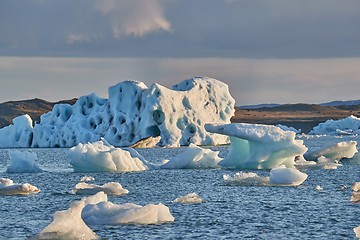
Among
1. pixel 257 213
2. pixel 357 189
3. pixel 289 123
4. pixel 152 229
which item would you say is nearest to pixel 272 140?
pixel 357 189

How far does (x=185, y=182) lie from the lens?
33375 mm

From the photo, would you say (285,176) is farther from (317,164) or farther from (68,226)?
(68,226)

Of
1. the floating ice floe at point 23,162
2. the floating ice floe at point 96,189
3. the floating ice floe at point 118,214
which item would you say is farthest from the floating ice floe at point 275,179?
the floating ice floe at point 23,162

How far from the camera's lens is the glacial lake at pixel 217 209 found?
18891 millimetres

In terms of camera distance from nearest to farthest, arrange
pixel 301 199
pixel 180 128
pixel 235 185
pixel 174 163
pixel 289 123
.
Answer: pixel 301 199 < pixel 235 185 < pixel 174 163 < pixel 180 128 < pixel 289 123

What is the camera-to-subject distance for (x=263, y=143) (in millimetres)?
33719

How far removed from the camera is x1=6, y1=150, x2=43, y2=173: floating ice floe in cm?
3909

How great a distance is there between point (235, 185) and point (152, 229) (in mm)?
11008

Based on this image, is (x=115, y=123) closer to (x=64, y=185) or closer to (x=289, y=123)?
(x=64, y=185)

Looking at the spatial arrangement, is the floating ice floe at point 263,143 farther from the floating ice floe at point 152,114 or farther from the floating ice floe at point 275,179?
the floating ice floe at point 152,114

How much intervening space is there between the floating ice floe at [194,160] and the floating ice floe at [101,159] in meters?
1.53

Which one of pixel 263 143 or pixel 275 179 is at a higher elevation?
pixel 263 143

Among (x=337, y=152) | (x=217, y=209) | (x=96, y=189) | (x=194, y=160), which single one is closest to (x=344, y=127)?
(x=337, y=152)

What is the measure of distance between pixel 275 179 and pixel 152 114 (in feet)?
116
